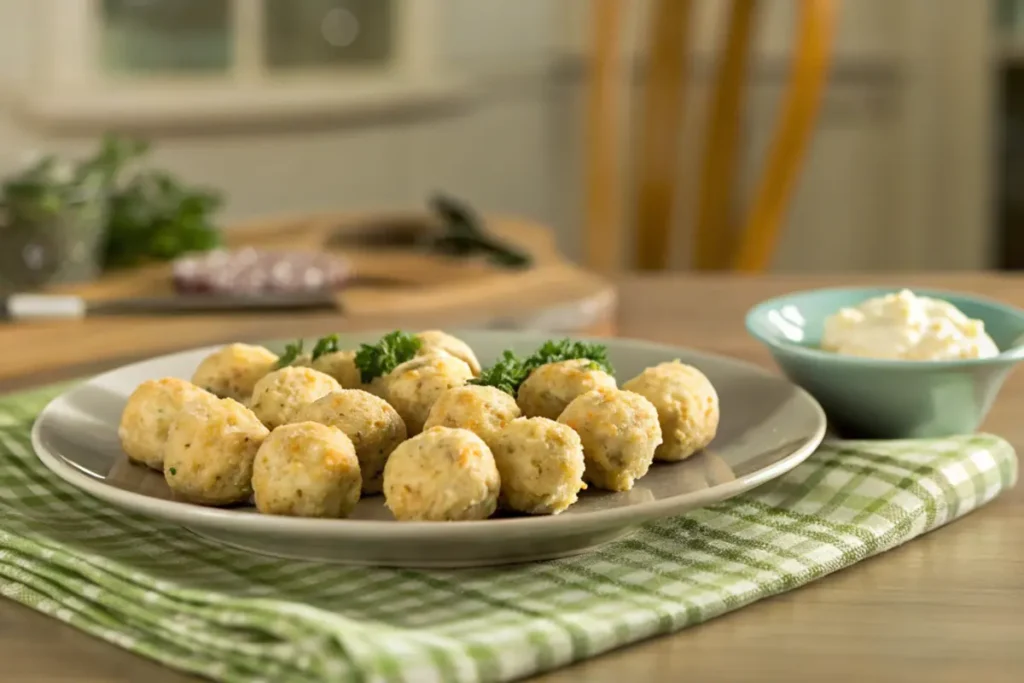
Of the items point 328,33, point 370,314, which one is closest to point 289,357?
point 370,314

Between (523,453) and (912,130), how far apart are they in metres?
→ 2.94

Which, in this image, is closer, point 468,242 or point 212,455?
point 212,455

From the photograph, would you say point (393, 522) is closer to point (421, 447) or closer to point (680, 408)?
point (421, 447)

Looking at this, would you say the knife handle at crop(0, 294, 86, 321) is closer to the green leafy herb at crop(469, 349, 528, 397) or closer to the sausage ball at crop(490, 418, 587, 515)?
the green leafy herb at crop(469, 349, 528, 397)

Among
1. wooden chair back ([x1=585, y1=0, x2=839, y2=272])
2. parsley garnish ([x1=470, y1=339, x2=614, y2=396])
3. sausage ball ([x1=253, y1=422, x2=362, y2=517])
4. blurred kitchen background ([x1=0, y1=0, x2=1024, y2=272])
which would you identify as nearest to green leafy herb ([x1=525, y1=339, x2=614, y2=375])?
parsley garnish ([x1=470, y1=339, x2=614, y2=396])

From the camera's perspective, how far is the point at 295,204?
3.33 m

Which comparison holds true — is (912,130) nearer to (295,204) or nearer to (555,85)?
(555,85)

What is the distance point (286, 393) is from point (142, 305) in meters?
0.70

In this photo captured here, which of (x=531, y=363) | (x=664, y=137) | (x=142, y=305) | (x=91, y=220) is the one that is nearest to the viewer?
(x=531, y=363)

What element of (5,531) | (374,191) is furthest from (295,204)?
(5,531)

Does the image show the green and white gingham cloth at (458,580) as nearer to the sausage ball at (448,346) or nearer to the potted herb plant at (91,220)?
the sausage ball at (448,346)

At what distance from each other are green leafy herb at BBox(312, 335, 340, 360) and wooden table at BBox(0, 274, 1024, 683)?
0.29 metres

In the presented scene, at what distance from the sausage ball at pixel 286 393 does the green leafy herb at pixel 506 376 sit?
0.10 m

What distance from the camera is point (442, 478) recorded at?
2.45 feet
